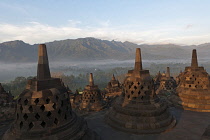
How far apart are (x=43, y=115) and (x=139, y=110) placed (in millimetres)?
6240

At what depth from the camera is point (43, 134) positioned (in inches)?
252

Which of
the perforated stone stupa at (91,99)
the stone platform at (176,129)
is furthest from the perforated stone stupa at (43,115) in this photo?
the perforated stone stupa at (91,99)

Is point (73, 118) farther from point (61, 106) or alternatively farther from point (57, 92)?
point (57, 92)

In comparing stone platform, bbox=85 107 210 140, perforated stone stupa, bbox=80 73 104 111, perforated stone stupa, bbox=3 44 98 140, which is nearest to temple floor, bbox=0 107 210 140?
stone platform, bbox=85 107 210 140

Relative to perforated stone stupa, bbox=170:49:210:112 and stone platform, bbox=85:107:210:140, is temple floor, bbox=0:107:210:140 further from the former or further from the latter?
perforated stone stupa, bbox=170:49:210:112

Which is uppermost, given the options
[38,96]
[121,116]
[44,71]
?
[44,71]

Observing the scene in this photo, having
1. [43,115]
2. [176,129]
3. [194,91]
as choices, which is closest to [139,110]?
[176,129]

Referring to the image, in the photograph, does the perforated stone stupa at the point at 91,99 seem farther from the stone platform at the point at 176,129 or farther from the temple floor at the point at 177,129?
the stone platform at the point at 176,129

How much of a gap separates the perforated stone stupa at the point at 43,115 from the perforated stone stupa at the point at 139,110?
3.77 meters

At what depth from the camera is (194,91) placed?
14.4 meters

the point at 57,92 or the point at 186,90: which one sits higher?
the point at 57,92

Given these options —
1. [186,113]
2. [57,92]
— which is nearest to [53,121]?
[57,92]

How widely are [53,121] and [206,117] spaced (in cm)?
1198

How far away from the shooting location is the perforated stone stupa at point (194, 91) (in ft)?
44.8
